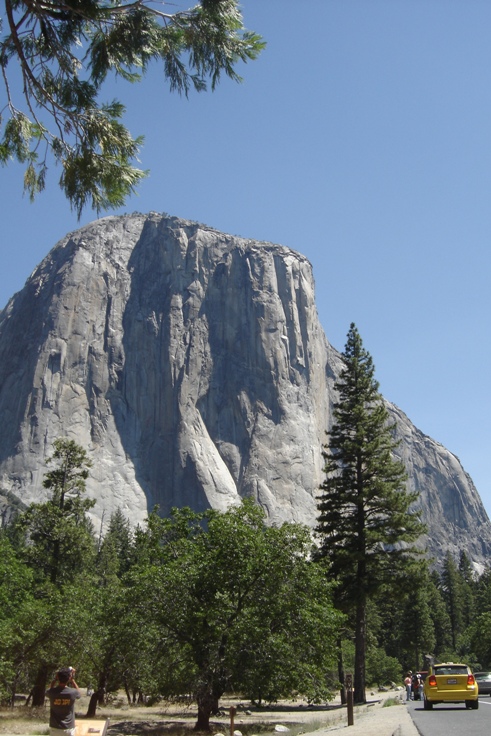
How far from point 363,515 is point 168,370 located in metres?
96.1

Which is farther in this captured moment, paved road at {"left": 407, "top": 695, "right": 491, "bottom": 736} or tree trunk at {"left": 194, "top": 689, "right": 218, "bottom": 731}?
tree trunk at {"left": 194, "top": 689, "right": 218, "bottom": 731}

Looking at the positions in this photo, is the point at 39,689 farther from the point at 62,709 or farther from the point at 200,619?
the point at 62,709

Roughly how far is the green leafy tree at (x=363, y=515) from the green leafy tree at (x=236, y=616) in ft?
22.3

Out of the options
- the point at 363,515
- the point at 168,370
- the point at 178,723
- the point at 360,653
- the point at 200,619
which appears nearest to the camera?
the point at 200,619

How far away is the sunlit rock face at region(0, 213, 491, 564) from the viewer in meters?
111

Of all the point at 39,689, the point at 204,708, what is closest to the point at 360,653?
the point at 204,708

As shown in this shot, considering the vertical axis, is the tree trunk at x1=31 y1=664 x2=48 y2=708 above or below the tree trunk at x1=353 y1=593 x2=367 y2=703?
below

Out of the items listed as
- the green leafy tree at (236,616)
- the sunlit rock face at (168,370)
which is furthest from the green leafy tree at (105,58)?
the sunlit rock face at (168,370)

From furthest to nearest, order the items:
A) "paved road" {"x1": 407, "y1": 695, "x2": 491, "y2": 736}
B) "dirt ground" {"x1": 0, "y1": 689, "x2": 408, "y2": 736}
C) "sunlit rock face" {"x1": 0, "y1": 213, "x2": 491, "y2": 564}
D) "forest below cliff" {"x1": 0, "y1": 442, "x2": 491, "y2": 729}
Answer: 1. "sunlit rock face" {"x1": 0, "y1": 213, "x2": 491, "y2": 564}
2. "dirt ground" {"x1": 0, "y1": 689, "x2": 408, "y2": 736}
3. "forest below cliff" {"x1": 0, "y1": 442, "x2": 491, "y2": 729}
4. "paved road" {"x1": 407, "y1": 695, "x2": 491, "y2": 736}

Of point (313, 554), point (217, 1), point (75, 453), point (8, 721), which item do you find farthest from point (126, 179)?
point (75, 453)

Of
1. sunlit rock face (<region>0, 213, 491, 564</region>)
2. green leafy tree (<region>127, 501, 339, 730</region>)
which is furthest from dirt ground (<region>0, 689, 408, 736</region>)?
sunlit rock face (<region>0, 213, 491, 564</region>)

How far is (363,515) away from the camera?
94.8 ft

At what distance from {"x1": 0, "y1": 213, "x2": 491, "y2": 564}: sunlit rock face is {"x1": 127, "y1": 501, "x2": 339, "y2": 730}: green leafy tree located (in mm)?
84931

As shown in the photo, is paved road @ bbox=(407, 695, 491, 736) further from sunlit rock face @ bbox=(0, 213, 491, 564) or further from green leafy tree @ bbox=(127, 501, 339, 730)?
sunlit rock face @ bbox=(0, 213, 491, 564)
